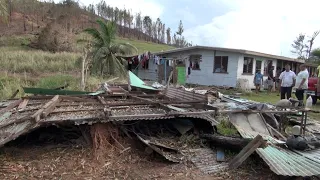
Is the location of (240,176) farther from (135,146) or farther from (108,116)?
(108,116)

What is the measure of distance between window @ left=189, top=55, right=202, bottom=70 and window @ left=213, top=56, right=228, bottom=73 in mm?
1168

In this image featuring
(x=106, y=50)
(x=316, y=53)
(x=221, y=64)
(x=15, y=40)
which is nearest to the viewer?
(x=221, y=64)

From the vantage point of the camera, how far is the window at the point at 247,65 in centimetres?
1666

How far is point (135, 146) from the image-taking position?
4.39 m

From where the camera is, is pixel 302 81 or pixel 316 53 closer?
pixel 302 81

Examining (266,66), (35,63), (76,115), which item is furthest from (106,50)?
(76,115)

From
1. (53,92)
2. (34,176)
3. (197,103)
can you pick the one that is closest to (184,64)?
(53,92)

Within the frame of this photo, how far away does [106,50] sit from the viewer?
17609mm

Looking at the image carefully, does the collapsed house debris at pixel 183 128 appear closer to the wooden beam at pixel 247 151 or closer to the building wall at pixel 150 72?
the wooden beam at pixel 247 151

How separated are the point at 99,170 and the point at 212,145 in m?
2.06

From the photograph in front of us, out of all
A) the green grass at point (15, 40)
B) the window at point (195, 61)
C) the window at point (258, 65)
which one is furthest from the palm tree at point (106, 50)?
the green grass at point (15, 40)

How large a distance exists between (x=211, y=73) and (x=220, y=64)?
2.62 ft

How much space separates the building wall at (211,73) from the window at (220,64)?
0.20 m

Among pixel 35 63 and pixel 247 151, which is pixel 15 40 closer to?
pixel 35 63
